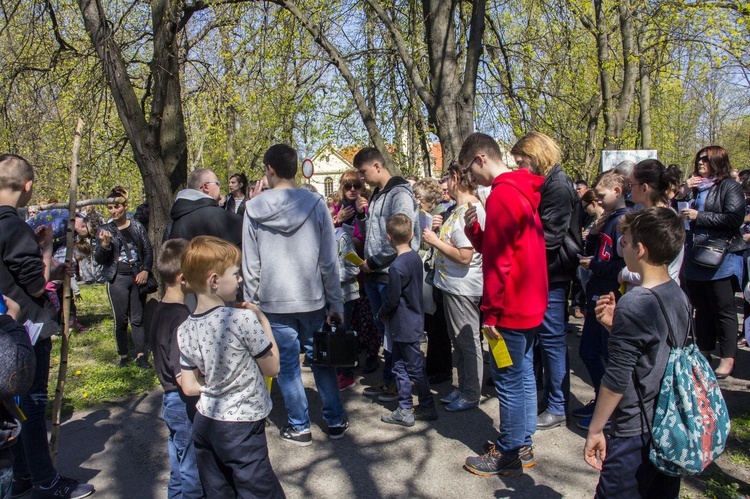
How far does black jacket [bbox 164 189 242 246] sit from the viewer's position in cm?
443

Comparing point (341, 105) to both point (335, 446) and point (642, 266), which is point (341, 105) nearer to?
point (335, 446)

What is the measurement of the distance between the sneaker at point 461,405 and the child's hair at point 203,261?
2.56 metres

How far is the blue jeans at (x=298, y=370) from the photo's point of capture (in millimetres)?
3951

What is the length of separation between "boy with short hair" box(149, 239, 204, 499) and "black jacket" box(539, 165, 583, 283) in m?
2.39

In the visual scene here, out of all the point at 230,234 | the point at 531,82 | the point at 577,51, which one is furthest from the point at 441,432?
the point at 577,51

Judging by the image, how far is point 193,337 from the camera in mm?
2557

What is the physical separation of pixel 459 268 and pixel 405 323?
59 cm

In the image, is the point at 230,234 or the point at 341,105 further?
the point at 341,105

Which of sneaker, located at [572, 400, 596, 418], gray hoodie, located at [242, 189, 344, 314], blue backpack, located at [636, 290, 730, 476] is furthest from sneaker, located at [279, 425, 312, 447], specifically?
blue backpack, located at [636, 290, 730, 476]

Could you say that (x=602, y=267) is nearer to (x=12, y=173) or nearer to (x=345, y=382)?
(x=345, y=382)

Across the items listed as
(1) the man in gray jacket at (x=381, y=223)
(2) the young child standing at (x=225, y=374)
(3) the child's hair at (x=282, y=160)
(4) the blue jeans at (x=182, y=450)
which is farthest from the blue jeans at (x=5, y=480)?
(1) the man in gray jacket at (x=381, y=223)

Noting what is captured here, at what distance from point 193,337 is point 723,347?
4576 mm

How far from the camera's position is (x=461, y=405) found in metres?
4.55

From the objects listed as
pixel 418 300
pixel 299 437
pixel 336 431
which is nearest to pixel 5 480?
pixel 299 437
